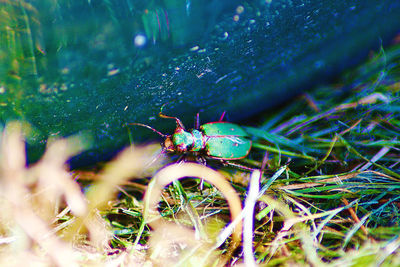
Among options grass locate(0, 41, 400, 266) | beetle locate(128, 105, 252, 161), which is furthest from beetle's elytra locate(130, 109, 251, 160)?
grass locate(0, 41, 400, 266)

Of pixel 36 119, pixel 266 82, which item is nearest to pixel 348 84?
pixel 266 82

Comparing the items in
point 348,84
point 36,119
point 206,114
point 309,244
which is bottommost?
point 309,244

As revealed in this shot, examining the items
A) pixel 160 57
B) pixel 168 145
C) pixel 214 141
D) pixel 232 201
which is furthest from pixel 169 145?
pixel 160 57

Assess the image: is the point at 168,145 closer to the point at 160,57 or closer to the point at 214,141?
the point at 214,141

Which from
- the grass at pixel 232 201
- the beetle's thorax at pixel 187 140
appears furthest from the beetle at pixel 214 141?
the grass at pixel 232 201

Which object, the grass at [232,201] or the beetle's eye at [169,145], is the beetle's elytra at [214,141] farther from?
the grass at [232,201]

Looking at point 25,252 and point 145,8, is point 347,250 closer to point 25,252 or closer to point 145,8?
point 145,8

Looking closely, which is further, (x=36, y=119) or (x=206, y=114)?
(x=206, y=114)
